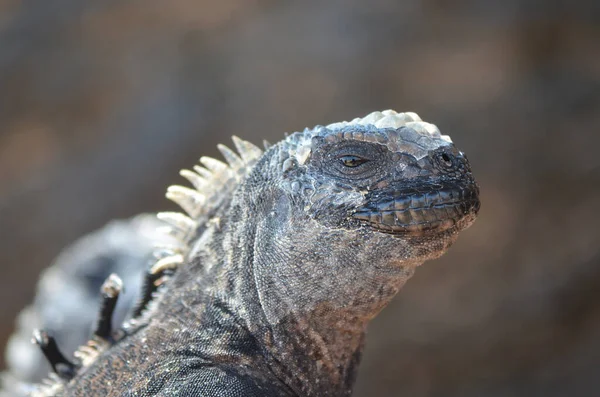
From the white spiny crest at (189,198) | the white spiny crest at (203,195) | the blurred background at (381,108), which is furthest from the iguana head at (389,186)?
the blurred background at (381,108)

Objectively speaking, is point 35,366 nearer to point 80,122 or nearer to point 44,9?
point 80,122

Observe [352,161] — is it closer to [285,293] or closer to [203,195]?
[285,293]

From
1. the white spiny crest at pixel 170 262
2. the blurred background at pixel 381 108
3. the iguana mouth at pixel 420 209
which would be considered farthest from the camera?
the blurred background at pixel 381 108

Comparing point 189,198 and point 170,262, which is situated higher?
point 189,198

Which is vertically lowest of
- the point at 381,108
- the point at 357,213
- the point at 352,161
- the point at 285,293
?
the point at 285,293

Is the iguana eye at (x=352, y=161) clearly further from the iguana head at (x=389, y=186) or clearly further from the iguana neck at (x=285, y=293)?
the iguana neck at (x=285, y=293)

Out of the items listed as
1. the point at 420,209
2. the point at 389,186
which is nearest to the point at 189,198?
the point at 389,186

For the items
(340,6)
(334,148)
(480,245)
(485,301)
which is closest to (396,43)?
(340,6)
